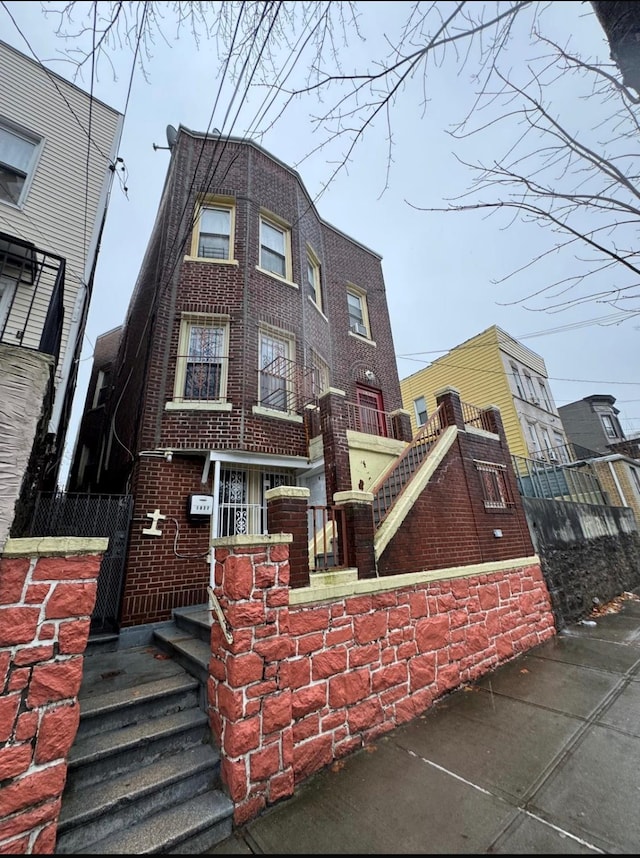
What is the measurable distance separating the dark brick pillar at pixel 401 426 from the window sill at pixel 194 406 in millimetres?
4720

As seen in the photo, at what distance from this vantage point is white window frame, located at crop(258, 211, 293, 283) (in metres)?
8.59

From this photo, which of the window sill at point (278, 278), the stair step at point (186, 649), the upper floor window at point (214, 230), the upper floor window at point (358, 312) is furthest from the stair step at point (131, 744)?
the upper floor window at point (358, 312)

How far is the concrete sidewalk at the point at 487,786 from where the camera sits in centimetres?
230

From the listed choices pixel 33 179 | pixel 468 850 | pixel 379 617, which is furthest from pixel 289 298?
pixel 468 850

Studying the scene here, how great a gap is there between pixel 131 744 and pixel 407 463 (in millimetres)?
5642

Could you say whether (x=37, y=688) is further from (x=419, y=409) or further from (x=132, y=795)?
(x=419, y=409)

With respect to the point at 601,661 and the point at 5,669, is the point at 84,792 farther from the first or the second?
the point at 601,661

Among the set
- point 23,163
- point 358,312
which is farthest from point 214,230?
point 358,312

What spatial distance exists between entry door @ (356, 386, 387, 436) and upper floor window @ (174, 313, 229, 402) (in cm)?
403

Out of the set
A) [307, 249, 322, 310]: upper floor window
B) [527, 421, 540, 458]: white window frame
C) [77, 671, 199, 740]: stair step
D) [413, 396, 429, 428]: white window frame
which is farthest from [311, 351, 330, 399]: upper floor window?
[527, 421, 540, 458]: white window frame

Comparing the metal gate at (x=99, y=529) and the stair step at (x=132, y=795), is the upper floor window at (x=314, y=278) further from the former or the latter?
the stair step at (x=132, y=795)

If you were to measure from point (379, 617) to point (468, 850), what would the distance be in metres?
1.85

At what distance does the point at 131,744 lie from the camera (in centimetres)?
265

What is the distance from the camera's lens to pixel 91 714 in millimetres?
2779
